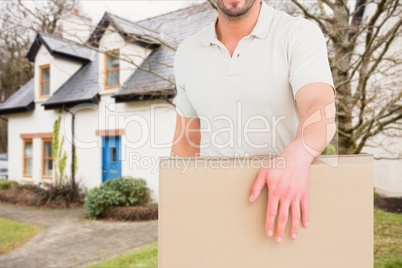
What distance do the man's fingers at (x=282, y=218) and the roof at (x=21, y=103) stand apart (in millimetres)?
10084

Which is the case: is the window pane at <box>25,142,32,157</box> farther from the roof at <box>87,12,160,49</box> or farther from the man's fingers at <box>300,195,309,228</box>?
the man's fingers at <box>300,195,309,228</box>

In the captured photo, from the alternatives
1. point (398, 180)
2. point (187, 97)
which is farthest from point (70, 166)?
point (187, 97)

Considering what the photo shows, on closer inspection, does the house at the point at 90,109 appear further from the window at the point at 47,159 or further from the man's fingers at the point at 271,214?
the man's fingers at the point at 271,214

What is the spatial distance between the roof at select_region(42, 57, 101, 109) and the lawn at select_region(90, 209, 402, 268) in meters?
4.86

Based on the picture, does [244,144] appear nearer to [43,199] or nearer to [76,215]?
[76,215]

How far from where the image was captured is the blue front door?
790cm

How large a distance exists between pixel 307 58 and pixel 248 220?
424mm

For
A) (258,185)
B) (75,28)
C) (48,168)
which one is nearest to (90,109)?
(48,168)

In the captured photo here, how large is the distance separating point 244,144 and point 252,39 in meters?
0.30

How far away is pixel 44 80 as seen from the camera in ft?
31.0

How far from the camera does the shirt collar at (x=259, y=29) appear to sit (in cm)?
96

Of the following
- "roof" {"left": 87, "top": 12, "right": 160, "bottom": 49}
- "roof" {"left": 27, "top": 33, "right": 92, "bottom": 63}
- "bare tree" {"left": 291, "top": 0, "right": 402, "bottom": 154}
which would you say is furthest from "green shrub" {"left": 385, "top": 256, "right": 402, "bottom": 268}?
"roof" {"left": 27, "top": 33, "right": 92, "bottom": 63}

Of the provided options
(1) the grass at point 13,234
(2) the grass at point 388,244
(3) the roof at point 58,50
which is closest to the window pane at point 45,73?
(3) the roof at point 58,50

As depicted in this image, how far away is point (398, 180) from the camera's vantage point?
6590mm
